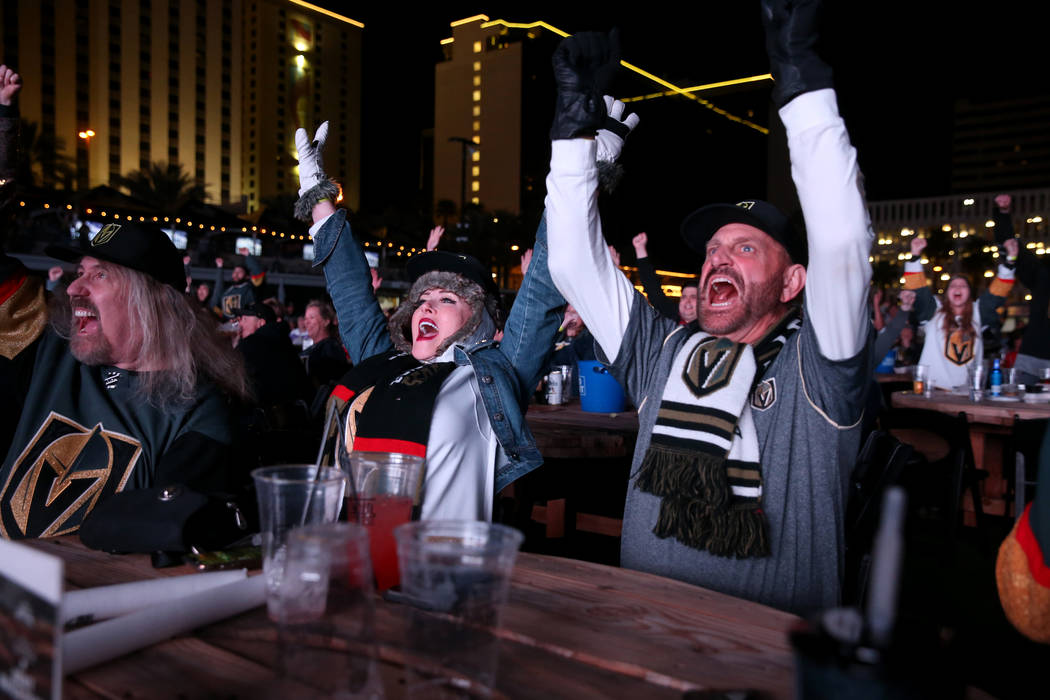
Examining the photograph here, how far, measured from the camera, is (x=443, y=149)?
88.4 meters

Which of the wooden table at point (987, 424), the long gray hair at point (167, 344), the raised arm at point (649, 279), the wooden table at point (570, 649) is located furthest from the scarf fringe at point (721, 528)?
the raised arm at point (649, 279)

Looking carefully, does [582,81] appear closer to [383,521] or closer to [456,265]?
[456,265]

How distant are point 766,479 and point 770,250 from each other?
2.04ft

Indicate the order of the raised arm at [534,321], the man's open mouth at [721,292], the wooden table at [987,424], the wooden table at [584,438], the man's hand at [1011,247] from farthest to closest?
the man's hand at [1011,247] < the wooden table at [987,424] < the wooden table at [584,438] < the raised arm at [534,321] < the man's open mouth at [721,292]

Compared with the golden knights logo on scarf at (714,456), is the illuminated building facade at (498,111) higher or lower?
higher

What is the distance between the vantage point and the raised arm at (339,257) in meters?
2.78

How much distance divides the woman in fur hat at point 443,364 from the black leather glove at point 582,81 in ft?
1.38

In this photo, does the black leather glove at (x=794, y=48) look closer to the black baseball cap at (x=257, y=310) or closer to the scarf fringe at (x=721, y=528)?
the scarf fringe at (x=721, y=528)

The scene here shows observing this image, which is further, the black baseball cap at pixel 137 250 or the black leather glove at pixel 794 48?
the black baseball cap at pixel 137 250

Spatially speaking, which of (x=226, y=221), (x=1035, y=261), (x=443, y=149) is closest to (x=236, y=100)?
(x=443, y=149)

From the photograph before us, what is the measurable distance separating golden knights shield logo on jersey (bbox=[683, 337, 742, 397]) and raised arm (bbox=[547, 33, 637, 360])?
0.25 m

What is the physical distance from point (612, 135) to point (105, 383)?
173 centimetres

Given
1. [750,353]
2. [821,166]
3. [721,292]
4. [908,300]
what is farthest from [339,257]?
[908,300]

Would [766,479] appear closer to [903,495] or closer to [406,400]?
[406,400]
